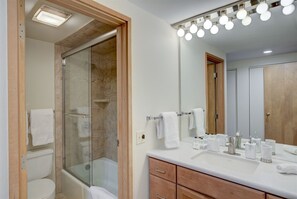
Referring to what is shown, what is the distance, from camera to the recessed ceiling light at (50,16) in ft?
5.31

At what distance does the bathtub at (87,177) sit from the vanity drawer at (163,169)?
0.81 meters

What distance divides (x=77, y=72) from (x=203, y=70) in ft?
6.04

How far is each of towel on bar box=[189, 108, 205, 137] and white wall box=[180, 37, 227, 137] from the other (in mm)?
60

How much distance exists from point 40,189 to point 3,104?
62.7 inches

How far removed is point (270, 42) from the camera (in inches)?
57.6

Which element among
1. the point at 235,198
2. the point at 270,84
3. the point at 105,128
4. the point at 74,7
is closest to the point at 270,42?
the point at 270,84

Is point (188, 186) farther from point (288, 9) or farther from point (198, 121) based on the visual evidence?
point (288, 9)

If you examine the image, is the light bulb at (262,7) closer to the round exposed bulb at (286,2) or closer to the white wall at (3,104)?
Result: the round exposed bulb at (286,2)

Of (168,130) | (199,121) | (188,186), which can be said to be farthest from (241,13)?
(188,186)

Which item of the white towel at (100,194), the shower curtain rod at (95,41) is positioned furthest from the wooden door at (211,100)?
the white towel at (100,194)

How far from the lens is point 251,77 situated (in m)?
1.59

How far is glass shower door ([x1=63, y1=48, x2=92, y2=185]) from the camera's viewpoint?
256 cm

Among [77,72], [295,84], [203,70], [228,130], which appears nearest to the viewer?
[295,84]

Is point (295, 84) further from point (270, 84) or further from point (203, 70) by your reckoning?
point (203, 70)
